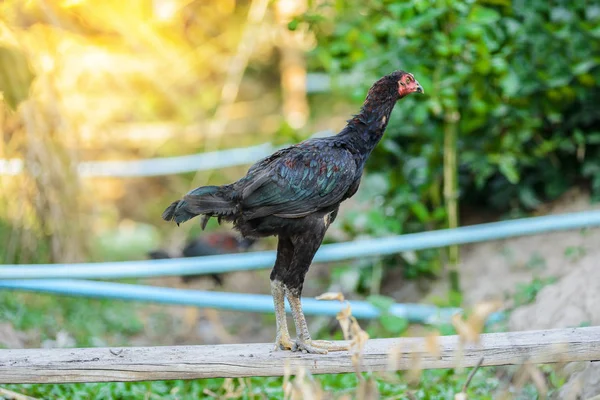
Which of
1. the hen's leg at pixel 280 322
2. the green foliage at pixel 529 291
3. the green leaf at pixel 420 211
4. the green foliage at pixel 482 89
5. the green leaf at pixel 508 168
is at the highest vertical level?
the green foliage at pixel 482 89

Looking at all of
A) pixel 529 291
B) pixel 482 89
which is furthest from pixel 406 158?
pixel 529 291

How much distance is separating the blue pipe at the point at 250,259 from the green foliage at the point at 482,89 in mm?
626

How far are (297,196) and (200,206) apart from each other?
424 mm

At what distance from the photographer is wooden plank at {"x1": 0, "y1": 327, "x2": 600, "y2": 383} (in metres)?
3.16

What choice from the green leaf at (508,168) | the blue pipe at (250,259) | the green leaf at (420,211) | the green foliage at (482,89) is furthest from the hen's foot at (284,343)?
the green leaf at (508,168)

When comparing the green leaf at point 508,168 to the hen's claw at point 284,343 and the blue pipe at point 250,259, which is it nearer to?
the blue pipe at point 250,259

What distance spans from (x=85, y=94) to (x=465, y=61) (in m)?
5.46

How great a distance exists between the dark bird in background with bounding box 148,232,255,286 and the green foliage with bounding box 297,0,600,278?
135 cm

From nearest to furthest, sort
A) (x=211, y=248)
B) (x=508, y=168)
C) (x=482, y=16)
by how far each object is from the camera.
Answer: (x=482, y=16) → (x=508, y=168) → (x=211, y=248)

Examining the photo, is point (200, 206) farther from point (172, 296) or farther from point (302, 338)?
point (172, 296)

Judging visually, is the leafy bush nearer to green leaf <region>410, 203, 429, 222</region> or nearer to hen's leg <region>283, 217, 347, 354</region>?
green leaf <region>410, 203, 429, 222</region>

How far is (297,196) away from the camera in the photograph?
11.1 feet

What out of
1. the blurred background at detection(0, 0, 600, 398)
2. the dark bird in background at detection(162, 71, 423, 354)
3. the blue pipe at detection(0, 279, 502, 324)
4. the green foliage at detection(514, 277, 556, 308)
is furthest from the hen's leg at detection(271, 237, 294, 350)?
the green foliage at detection(514, 277, 556, 308)

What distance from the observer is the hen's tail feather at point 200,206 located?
3.27 m
